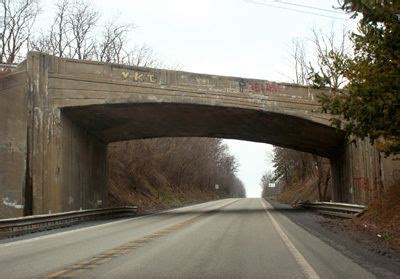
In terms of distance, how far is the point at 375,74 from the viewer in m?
12.6

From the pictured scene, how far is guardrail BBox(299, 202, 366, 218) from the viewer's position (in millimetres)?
22425

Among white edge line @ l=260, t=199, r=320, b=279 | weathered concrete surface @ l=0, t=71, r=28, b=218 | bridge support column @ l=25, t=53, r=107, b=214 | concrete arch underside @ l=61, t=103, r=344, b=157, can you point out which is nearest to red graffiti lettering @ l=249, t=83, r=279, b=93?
concrete arch underside @ l=61, t=103, r=344, b=157

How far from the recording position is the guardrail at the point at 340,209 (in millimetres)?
22425

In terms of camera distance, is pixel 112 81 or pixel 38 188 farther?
pixel 112 81

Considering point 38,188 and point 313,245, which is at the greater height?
point 38,188

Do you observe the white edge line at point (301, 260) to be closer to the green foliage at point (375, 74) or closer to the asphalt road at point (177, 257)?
the asphalt road at point (177, 257)

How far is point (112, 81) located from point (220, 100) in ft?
19.4

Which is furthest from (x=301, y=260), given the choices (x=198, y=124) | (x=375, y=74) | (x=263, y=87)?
(x=198, y=124)

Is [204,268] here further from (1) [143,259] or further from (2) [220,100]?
(2) [220,100]

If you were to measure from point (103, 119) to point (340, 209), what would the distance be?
1354 centimetres

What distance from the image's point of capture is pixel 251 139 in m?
38.9

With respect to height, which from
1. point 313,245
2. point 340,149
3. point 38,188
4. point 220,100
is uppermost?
point 220,100

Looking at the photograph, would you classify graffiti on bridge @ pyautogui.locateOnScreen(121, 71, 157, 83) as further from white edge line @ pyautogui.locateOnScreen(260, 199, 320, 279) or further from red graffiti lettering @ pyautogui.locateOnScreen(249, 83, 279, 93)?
white edge line @ pyautogui.locateOnScreen(260, 199, 320, 279)

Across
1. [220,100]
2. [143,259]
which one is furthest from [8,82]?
[143,259]
